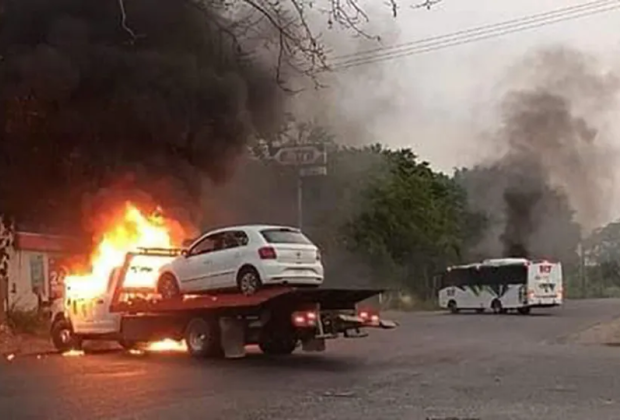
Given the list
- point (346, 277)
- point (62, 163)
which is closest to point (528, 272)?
point (346, 277)

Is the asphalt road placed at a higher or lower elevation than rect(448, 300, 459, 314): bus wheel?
higher

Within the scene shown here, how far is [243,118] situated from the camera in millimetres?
27312

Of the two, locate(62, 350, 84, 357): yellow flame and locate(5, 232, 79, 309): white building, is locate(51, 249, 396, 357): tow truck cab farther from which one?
locate(5, 232, 79, 309): white building

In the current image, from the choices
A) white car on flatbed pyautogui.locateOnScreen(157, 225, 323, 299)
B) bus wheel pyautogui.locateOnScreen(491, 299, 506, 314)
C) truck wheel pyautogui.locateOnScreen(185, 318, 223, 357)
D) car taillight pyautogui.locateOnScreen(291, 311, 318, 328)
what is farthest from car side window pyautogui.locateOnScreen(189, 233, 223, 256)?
bus wheel pyautogui.locateOnScreen(491, 299, 506, 314)

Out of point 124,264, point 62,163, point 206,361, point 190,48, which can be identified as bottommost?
point 206,361

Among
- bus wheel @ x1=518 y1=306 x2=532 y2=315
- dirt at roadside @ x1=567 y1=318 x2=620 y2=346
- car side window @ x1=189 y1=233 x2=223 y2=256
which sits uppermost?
car side window @ x1=189 y1=233 x2=223 y2=256

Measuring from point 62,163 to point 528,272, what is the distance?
27859mm

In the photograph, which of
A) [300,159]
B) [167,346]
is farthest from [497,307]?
[167,346]

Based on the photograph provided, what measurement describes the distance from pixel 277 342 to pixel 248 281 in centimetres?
156

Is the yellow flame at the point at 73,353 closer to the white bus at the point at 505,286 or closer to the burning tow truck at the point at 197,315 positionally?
the burning tow truck at the point at 197,315

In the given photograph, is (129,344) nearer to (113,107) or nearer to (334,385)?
(113,107)

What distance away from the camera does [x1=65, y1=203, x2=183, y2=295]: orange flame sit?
76.7ft

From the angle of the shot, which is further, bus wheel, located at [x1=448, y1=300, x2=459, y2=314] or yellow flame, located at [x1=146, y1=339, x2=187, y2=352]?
bus wheel, located at [x1=448, y1=300, x2=459, y2=314]

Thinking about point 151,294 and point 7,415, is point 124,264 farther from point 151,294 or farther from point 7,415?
point 7,415
